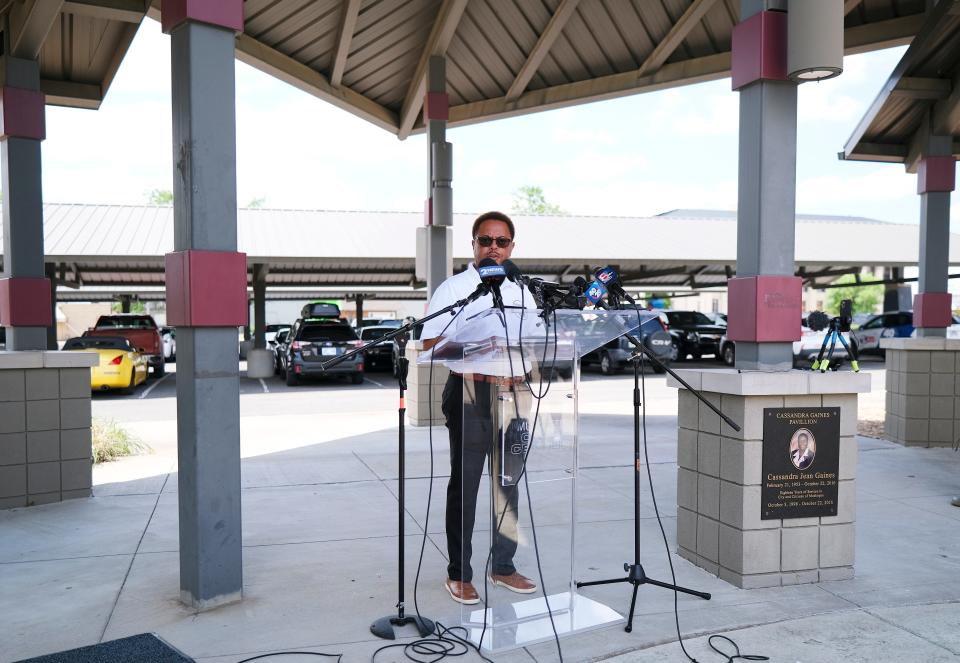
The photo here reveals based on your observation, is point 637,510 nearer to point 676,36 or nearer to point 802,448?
point 802,448

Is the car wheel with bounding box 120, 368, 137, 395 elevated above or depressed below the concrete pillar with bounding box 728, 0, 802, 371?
below

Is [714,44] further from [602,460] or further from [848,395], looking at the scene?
[848,395]

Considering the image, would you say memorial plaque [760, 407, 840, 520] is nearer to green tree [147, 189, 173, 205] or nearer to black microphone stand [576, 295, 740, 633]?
black microphone stand [576, 295, 740, 633]

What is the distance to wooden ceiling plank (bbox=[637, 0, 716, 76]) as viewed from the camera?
31.7ft

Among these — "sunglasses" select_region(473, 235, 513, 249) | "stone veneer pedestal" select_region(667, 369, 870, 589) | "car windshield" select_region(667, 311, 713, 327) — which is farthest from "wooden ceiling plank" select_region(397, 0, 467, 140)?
"car windshield" select_region(667, 311, 713, 327)

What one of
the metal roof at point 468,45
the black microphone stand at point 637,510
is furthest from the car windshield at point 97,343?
the black microphone stand at point 637,510

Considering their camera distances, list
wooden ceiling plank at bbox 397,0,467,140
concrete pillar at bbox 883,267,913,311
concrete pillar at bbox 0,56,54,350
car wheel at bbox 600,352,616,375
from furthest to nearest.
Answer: concrete pillar at bbox 883,267,913,311 < car wheel at bbox 600,352,616,375 < wooden ceiling plank at bbox 397,0,467,140 < concrete pillar at bbox 0,56,54,350

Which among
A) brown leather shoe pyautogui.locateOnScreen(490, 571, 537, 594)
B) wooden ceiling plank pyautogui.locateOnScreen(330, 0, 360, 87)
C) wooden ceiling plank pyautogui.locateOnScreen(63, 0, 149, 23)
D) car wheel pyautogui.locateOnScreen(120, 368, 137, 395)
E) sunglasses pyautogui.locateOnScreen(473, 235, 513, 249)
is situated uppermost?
wooden ceiling plank pyautogui.locateOnScreen(330, 0, 360, 87)

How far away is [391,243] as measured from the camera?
2209cm

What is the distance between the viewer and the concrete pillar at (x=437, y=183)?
37.6 feet

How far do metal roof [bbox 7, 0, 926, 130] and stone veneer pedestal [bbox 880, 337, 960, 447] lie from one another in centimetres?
385

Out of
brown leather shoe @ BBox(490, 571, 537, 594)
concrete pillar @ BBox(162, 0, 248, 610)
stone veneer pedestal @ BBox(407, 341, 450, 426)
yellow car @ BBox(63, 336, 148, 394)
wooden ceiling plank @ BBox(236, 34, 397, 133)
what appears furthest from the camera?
yellow car @ BBox(63, 336, 148, 394)

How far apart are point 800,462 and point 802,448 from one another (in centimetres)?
9

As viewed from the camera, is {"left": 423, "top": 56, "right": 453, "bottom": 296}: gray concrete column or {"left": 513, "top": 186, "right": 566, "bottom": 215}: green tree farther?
{"left": 513, "top": 186, "right": 566, "bottom": 215}: green tree
